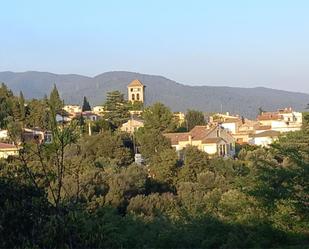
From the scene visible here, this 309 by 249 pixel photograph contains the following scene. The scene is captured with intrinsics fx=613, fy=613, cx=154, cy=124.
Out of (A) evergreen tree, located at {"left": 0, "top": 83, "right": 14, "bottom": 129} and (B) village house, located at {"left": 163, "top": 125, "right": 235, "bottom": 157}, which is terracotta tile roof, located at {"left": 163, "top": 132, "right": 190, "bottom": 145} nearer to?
(B) village house, located at {"left": 163, "top": 125, "right": 235, "bottom": 157}

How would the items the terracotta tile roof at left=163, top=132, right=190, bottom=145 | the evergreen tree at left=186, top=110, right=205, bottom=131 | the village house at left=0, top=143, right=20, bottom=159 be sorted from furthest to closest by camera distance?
the evergreen tree at left=186, top=110, right=205, bottom=131 → the terracotta tile roof at left=163, top=132, right=190, bottom=145 → the village house at left=0, top=143, right=20, bottom=159

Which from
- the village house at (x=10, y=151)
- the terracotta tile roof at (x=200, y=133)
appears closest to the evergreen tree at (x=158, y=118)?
the terracotta tile roof at (x=200, y=133)

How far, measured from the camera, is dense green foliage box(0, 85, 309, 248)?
3.50m

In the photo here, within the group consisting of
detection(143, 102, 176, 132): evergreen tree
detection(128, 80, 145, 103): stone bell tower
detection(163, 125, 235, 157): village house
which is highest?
detection(128, 80, 145, 103): stone bell tower

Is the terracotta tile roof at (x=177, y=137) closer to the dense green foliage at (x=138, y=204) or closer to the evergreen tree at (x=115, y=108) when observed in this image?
the evergreen tree at (x=115, y=108)

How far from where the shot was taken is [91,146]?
116 ft

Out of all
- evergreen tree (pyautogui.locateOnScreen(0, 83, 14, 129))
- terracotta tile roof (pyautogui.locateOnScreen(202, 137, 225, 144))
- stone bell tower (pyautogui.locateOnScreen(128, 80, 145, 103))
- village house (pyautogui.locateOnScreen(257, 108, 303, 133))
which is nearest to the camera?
evergreen tree (pyautogui.locateOnScreen(0, 83, 14, 129))

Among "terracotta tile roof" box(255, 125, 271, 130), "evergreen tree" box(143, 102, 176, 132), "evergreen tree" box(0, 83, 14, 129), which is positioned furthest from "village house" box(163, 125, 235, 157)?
"evergreen tree" box(0, 83, 14, 129)

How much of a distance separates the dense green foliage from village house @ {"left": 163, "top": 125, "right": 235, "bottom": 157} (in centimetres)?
1258

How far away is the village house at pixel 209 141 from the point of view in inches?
1695

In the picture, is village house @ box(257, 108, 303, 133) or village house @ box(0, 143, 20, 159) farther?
village house @ box(257, 108, 303, 133)

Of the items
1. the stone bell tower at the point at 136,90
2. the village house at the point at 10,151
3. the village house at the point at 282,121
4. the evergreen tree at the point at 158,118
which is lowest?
the village house at the point at 282,121

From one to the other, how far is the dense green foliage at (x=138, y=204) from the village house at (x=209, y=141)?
41.3ft

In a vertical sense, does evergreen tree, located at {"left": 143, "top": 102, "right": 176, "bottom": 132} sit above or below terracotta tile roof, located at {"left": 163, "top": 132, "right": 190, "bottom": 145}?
above
